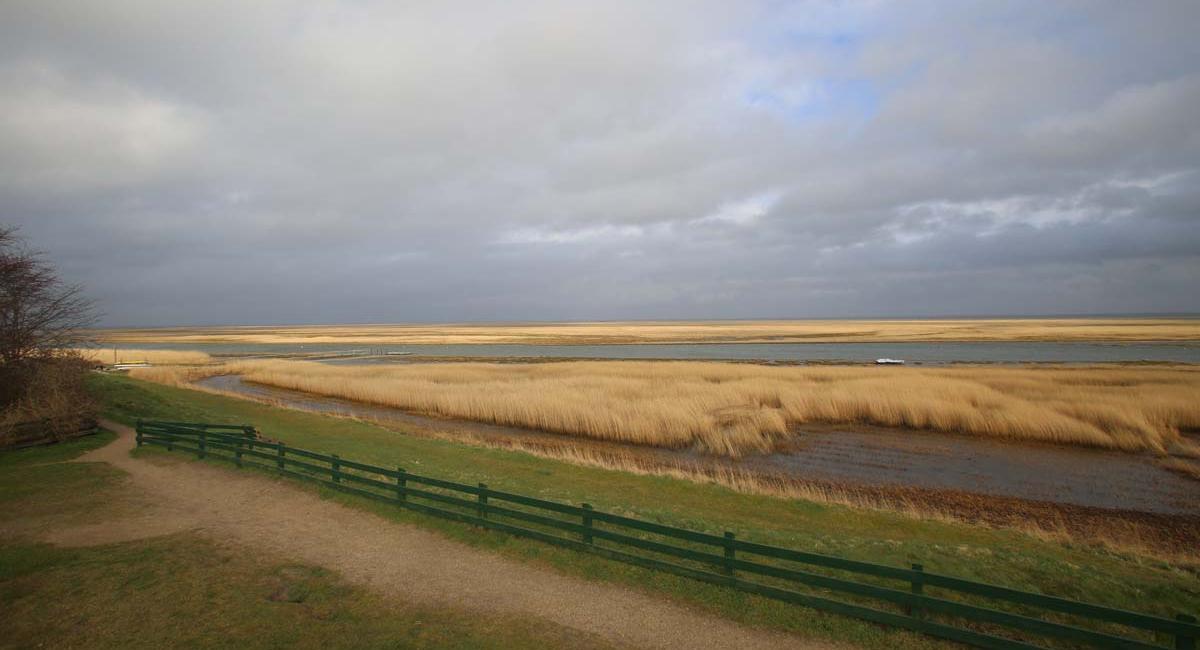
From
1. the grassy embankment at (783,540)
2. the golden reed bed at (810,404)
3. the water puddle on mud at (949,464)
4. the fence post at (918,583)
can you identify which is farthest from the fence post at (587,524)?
the golden reed bed at (810,404)

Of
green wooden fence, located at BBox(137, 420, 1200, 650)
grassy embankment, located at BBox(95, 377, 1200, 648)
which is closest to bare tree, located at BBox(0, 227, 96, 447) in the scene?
grassy embankment, located at BBox(95, 377, 1200, 648)

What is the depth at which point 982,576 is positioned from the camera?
9648 mm

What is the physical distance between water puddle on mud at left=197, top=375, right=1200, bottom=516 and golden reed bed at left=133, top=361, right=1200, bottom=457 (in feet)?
3.84

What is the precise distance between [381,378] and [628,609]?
38091 millimetres

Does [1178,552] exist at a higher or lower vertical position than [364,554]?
lower

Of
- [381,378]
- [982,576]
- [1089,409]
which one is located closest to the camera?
[982,576]

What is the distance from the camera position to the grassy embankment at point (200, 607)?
748 cm

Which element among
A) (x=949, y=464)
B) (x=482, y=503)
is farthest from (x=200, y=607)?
(x=949, y=464)

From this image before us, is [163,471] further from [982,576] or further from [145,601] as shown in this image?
[982,576]

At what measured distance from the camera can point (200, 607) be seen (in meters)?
8.30

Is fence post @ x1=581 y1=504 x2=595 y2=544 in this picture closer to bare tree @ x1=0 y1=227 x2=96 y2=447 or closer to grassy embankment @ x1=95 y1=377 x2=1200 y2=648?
grassy embankment @ x1=95 y1=377 x2=1200 y2=648

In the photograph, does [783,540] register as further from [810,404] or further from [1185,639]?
[810,404]

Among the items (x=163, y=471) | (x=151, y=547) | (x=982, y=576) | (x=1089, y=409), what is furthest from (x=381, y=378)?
(x=1089, y=409)

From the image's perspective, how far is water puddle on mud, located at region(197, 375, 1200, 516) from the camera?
17.4 metres
